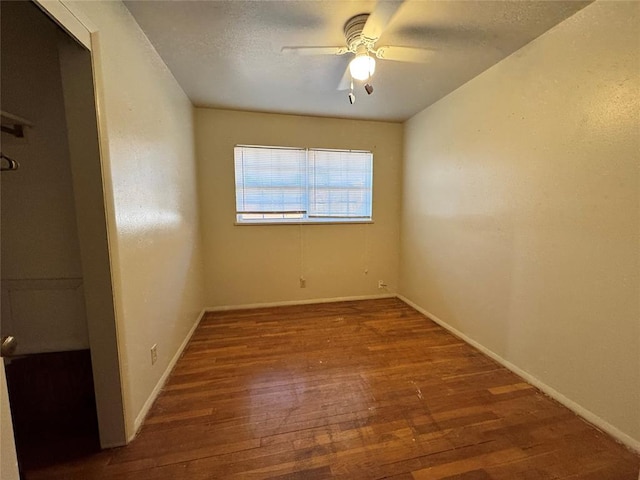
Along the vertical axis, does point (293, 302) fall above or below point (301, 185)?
below

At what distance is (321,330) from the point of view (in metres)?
2.76

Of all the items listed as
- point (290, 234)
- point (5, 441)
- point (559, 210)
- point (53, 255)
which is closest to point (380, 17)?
point (559, 210)

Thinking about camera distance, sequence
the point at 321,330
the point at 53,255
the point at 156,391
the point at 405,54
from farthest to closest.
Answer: the point at 321,330 < the point at 405,54 < the point at 156,391 < the point at 53,255

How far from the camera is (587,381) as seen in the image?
1601mm

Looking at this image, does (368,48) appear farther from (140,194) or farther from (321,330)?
(321,330)

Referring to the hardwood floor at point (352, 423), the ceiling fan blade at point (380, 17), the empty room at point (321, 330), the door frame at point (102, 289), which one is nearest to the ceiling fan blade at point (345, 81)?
the empty room at point (321, 330)

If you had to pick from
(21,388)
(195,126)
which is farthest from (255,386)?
(195,126)

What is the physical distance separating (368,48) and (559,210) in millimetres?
1630

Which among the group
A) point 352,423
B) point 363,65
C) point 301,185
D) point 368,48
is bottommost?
point 352,423

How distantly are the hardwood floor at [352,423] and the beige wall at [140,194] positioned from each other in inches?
11.2

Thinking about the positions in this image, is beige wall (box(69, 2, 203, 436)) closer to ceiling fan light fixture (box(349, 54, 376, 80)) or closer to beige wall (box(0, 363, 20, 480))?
beige wall (box(0, 363, 20, 480))

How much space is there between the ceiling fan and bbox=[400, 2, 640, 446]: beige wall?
2.62ft

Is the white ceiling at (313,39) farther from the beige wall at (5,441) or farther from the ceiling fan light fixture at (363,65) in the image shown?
the beige wall at (5,441)

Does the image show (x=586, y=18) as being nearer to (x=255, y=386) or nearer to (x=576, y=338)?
(x=576, y=338)
